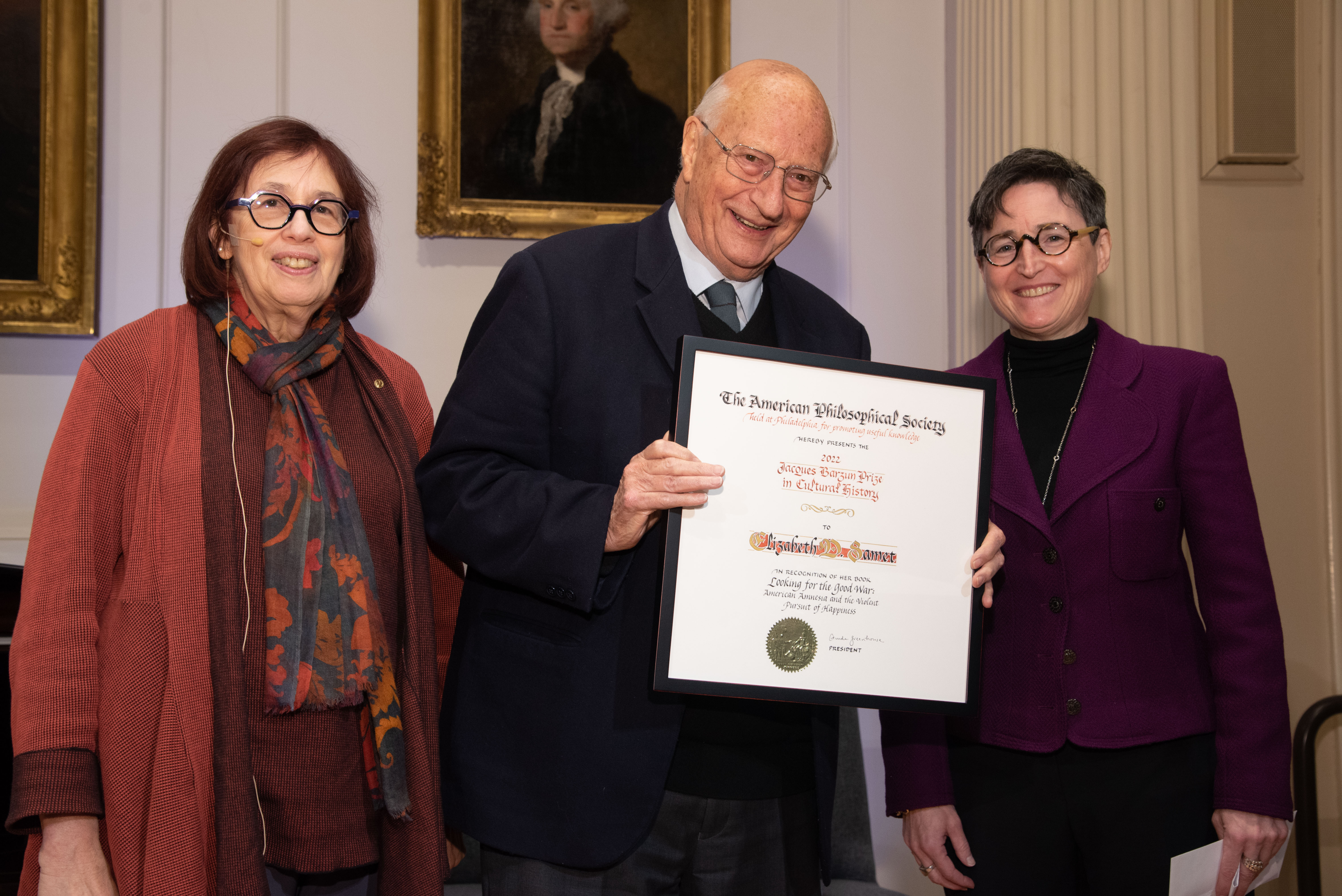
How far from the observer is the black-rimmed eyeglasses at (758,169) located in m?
1.92

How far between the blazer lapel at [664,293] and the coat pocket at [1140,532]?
895 millimetres

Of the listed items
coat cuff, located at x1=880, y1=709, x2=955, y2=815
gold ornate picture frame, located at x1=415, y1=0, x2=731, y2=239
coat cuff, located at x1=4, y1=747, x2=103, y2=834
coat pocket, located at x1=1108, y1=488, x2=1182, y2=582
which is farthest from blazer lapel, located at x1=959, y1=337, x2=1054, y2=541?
gold ornate picture frame, located at x1=415, y1=0, x2=731, y2=239

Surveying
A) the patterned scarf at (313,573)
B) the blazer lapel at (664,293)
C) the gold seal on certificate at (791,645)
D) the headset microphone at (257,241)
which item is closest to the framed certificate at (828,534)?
the gold seal on certificate at (791,645)

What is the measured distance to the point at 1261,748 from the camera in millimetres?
1868

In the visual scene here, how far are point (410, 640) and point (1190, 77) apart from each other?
10.4 feet

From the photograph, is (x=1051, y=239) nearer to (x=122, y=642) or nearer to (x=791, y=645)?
(x=791, y=645)

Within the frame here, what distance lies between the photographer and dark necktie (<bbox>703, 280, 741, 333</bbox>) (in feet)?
6.45

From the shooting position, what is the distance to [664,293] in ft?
6.16

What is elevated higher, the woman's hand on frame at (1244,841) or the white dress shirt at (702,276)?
the white dress shirt at (702,276)

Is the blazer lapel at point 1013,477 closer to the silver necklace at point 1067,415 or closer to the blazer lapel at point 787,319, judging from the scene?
the silver necklace at point 1067,415

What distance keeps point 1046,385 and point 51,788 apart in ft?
6.58

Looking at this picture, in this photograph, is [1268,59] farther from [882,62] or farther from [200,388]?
[200,388]

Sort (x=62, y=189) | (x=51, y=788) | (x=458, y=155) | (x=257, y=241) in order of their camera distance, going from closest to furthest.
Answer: (x=51, y=788)
(x=257, y=241)
(x=62, y=189)
(x=458, y=155)

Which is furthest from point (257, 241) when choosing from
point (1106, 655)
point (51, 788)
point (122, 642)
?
point (1106, 655)
